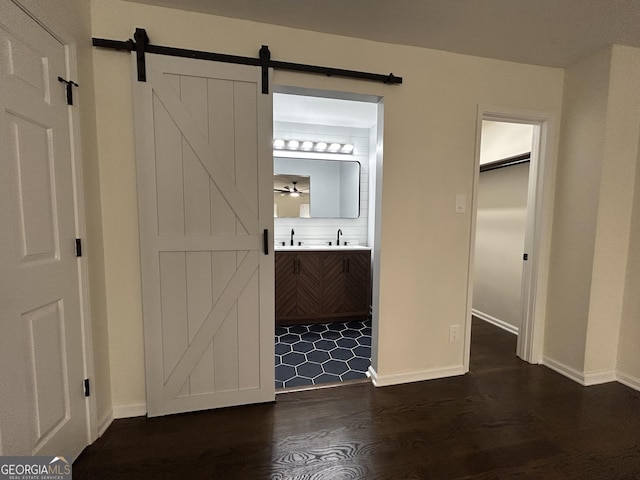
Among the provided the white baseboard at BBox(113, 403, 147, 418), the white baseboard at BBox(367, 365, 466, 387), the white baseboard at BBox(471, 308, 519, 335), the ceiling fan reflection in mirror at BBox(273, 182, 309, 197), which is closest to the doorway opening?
the white baseboard at BBox(471, 308, 519, 335)

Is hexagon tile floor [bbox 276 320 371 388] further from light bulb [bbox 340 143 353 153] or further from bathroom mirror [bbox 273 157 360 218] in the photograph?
light bulb [bbox 340 143 353 153]

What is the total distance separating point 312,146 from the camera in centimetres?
363

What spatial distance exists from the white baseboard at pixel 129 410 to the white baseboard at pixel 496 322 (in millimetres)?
3538

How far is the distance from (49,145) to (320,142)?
278 centimetres

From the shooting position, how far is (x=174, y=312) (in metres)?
1.75

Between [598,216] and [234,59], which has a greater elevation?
[234,59]

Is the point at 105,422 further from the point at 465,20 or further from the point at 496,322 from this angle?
the point at 496,322

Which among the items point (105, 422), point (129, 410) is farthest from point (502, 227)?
point (105, 422)

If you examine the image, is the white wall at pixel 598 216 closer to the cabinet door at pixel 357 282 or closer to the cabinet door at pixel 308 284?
the cabinet door at pixel 357 282

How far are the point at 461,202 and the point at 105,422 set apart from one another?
9.12 ft

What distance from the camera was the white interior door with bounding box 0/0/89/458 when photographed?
1.07 meters

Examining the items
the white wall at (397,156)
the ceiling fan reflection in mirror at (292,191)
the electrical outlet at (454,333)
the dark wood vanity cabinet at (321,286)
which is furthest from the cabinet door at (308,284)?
the electrical outlet at (454,333)

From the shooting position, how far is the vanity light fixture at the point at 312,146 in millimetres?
3545

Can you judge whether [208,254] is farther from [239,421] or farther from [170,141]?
[239,421]
